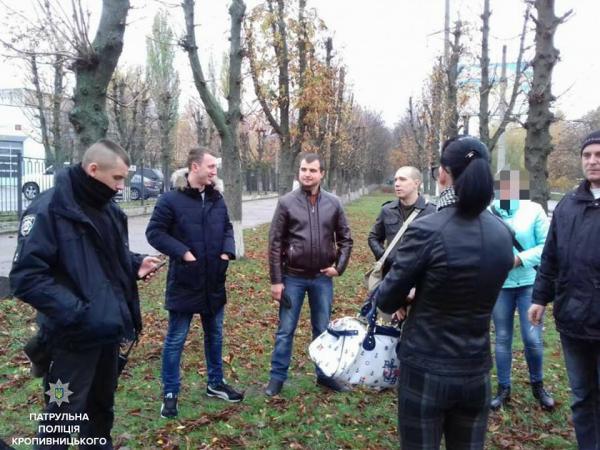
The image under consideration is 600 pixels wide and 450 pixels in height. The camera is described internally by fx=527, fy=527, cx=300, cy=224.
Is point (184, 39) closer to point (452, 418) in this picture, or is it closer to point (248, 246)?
point (248, 246)

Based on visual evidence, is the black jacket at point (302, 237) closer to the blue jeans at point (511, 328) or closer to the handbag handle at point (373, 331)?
the blue jeans at point (511, 328)

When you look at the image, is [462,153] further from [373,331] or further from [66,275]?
[66,275]

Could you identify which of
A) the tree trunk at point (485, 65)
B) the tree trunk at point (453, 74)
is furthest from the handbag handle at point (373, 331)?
the tree trunk at point (453, 74)

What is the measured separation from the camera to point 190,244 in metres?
4.29

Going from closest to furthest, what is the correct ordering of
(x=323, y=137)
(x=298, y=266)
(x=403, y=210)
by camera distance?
(x=298, y=266) → (x=403, y=210) → (x=323, y=137)

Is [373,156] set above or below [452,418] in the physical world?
above

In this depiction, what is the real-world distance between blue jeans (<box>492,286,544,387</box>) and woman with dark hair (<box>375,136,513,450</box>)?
2111mm

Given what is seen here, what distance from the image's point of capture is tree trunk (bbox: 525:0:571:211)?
7402 millimetres

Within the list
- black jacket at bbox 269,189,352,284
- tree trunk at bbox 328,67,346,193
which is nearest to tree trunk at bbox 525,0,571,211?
black jacket at bbox 269,189,352,284

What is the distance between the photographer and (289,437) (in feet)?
13.3

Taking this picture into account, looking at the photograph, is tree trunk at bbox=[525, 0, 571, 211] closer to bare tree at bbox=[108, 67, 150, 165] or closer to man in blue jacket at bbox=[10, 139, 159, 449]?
man in blue jacket at bbox=[10, 139, 159, 449]

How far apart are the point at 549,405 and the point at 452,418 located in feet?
8.30

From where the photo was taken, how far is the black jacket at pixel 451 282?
91.7 inches

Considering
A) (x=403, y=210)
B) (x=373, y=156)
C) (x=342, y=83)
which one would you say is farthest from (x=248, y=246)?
(x=373, y=156)
